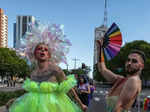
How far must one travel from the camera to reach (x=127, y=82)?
2.10 meters

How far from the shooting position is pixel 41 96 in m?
2.76

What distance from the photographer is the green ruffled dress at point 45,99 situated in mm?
2701

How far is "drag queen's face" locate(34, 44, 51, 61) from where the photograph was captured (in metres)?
3.09

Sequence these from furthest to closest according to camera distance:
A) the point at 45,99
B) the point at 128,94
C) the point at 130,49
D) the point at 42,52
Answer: the point at 130,49 < the point at 42,52 < the point at 45,99 < the point at 128,94

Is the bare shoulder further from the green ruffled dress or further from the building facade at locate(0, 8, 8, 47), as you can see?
the building facade at locate(0, 8, 8, 47)

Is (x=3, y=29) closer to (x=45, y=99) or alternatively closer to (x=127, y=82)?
(x=45, y=99)

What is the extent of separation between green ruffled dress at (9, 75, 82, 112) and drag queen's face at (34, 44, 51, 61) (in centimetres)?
39

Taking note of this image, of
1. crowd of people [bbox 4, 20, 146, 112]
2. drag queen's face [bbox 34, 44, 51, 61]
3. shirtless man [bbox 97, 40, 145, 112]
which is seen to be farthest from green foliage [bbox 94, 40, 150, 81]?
shirtless man [bbox 97, 40, 145, 112]

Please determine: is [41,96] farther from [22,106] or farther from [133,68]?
[133,68]

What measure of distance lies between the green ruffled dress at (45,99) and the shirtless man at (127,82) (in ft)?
2.08

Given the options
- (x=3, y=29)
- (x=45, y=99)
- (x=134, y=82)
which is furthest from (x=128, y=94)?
(x=3, y=29)

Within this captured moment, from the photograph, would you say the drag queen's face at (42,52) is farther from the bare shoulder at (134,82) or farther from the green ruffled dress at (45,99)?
the bare shoulder at (134,82)

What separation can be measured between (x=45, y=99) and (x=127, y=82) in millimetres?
1109

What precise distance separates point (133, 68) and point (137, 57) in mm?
135
